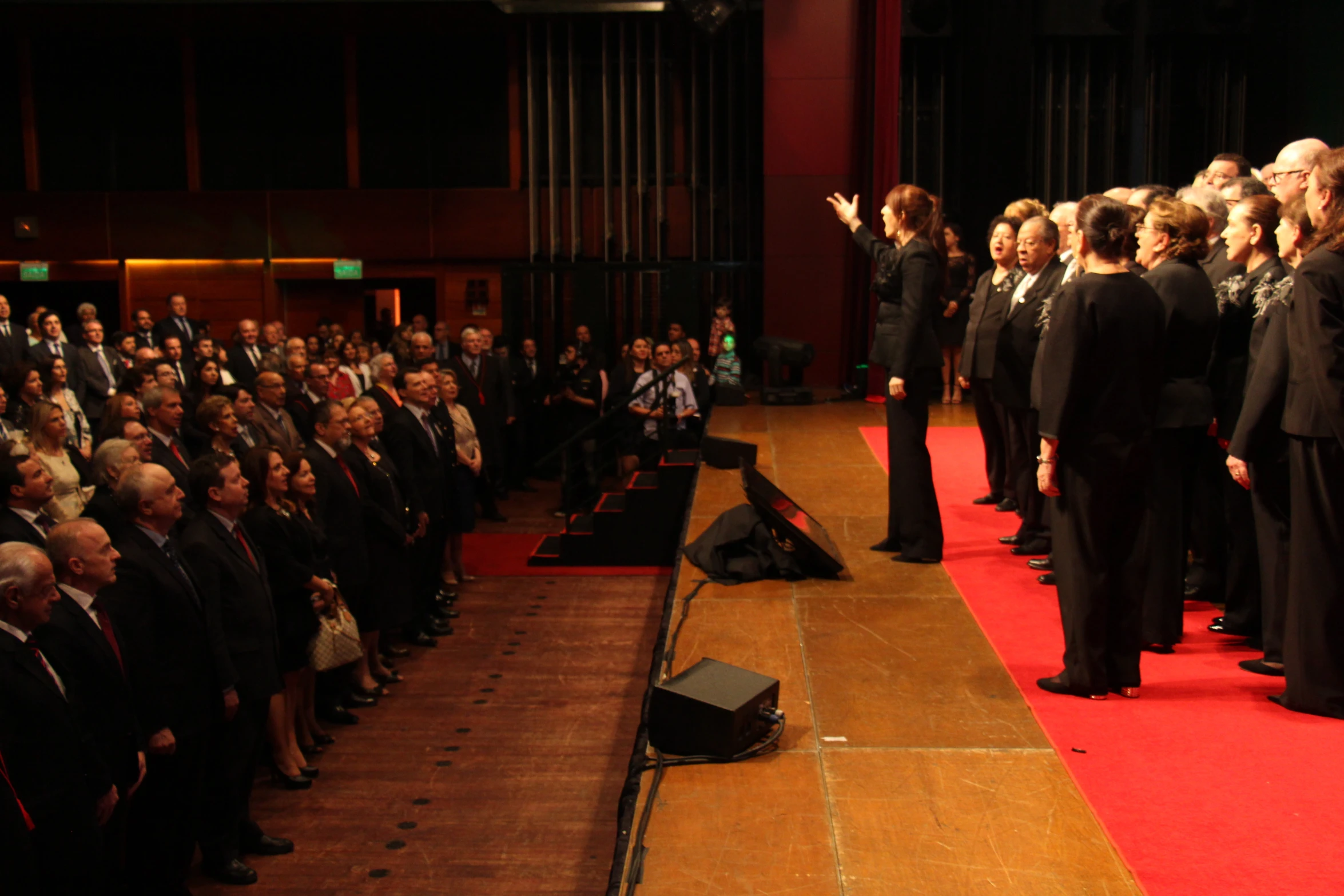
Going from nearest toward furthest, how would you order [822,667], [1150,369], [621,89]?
[1150,369] → [822,667] → [621,89]

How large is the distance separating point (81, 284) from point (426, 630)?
7.88 meters

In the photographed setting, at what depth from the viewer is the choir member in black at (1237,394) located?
3.43m

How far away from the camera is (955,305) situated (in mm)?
7887

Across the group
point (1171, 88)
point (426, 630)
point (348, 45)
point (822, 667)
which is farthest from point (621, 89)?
point (822, 667)

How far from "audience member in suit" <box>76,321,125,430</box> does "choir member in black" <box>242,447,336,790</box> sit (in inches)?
159

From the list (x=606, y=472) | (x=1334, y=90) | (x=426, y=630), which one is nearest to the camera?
(x=426, y=630)

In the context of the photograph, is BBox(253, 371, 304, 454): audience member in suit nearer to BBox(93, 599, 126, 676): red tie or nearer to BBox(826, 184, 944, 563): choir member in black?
BBox(93, 599, 126, 676): red tie

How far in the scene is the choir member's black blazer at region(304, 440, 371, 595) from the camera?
470cm

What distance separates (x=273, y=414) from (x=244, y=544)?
2.33 meters

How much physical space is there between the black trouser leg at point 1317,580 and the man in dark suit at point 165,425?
3869 mm

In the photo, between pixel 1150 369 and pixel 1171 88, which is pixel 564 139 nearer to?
pixel 1171 88

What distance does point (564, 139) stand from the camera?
11.5m

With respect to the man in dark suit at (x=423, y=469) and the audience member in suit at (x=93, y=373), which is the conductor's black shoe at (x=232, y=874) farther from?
the audience member in suit at (x=93, y=373)

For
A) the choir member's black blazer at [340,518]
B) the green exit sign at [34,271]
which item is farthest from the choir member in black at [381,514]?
the green exit sign at [34,271]
